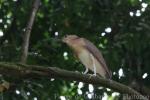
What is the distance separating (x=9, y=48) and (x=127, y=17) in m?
1.78

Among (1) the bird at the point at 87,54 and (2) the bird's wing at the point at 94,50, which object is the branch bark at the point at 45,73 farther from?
(2) the bird's wing at the point at 94,50

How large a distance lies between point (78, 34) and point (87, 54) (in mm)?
1840

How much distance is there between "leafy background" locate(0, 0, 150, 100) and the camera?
24.0 ft

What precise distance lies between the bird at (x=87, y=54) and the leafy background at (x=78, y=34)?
2.84 feet

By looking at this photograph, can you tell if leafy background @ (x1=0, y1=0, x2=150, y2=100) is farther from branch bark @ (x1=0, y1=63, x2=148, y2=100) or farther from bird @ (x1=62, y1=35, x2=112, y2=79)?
branch bark @ (x1=0, y1=63, x2=148, y2=100)

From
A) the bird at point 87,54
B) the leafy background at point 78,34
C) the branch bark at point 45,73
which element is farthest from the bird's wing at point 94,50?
the branch bark at point 45,73

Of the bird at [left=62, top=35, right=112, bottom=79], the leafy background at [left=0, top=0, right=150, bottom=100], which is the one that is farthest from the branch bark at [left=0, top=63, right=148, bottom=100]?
the leafy background at [left=0, top=0, right=150, bottom=100]

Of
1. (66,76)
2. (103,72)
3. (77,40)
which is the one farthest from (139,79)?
(66,76)

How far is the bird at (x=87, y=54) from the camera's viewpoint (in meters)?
5.98

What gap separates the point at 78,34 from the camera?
7965mm

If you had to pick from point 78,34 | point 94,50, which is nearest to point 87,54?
point 94,50

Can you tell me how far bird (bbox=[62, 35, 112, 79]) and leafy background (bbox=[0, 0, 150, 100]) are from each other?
2.84 feet

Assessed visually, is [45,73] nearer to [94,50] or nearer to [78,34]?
[94,50]

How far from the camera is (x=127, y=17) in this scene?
7.90 metres
